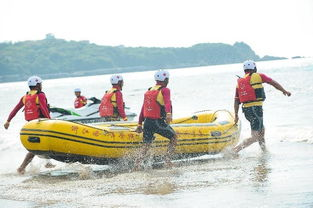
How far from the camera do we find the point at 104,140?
9.38 meters

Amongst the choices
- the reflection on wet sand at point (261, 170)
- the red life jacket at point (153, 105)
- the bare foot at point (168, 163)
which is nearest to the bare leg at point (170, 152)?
the bare foot at point (168, 163)

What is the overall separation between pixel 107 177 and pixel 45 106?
174 cm

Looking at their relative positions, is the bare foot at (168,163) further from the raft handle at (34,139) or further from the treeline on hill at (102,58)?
the treeline on hill at (102,58)

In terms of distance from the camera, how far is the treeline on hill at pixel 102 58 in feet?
538

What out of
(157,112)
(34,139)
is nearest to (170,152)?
(157,112)

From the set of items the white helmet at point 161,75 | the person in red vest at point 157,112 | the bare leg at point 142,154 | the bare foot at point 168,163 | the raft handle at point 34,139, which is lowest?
the bare foot at point 168,163

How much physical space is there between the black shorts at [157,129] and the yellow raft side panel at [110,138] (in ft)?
1.04

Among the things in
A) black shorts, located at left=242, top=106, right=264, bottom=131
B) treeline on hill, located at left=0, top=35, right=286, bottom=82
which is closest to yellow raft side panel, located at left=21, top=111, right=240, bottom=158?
black shorts, located at left=242, top=106, right=264, bottom=131

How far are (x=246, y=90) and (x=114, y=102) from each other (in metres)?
2.34

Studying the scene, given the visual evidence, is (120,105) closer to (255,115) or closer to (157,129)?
(157,129)

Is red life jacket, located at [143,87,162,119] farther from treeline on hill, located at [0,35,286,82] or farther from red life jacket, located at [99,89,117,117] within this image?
treeline on hill, located at [0,35,286,82]

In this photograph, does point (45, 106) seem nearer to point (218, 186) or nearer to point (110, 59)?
Answer: point (218, 186)

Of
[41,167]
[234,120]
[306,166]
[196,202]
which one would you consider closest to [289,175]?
[306,166]

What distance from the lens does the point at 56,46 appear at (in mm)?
174500
